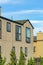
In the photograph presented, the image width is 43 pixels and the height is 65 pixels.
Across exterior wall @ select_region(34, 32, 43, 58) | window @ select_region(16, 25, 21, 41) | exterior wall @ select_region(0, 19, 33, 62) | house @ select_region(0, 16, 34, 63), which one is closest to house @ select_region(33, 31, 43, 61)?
exterior wall @ select_region(34, 32, 43, 58)

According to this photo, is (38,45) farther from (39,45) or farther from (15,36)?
(15,36)

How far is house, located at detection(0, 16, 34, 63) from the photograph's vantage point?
4447 centimetres

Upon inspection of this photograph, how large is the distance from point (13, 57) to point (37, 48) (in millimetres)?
27728

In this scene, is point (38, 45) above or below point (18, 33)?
below

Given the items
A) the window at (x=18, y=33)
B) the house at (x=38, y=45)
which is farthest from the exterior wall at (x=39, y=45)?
the window at (x=18, y=33)

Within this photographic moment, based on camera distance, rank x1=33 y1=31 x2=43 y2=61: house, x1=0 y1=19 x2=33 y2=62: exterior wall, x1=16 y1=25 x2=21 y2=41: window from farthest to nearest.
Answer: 1. x1=33 y1=31 x2=43 y2=61: house
2. x1=16 y1=25 x2=21 y2=41: window
3. x1=0 y1=19 x2=33 y2=62: exterior wall

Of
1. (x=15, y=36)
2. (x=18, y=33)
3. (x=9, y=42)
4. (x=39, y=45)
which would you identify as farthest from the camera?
(x=39, y=45)

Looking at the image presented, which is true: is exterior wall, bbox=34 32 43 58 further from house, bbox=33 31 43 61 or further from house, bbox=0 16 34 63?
house, bbox=0 16 34 63

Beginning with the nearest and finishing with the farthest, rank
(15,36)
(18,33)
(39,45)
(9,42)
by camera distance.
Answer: (9,42), (15,36), (18,33), (39,45)

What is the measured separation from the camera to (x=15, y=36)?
158 ft

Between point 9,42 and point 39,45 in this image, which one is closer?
point 9,42

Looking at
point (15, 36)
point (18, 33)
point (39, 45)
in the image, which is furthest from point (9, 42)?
point (39, 45)

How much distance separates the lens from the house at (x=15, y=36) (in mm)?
44469

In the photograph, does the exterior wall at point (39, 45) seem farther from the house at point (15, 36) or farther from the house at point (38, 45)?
the house at point (15, 36)
